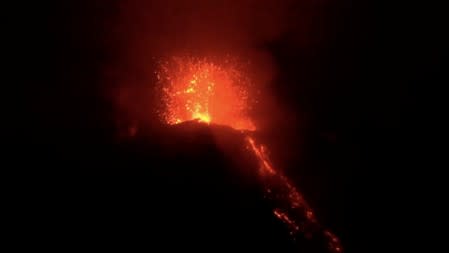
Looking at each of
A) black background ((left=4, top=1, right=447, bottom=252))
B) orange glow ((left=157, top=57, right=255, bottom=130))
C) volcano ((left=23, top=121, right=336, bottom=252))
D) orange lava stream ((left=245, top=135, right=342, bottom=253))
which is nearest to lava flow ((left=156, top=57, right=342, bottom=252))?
orange glow ((left=157, top=57, right=255, bottom=130))

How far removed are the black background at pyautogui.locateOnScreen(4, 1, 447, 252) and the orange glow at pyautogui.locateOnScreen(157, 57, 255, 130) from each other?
82cm

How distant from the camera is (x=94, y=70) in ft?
27.9

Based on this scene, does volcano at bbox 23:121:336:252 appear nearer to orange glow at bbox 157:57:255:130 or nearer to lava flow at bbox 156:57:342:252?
lava flow at bbox 156:57:342:252

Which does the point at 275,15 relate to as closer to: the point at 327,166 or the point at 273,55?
the point at 273,55

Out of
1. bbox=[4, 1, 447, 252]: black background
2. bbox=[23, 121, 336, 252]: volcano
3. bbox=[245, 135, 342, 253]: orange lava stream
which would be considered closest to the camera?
bbox=[23, 121, 336, 252]: volcano

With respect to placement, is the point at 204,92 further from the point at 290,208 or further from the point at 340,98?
the point at 290,208

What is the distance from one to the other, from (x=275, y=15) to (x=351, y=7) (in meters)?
1.43

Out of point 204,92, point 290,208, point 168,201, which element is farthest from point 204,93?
point 168,201

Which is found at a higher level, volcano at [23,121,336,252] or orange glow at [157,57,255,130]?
orange glow at [157,57,255,130]

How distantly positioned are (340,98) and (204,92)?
258 cm

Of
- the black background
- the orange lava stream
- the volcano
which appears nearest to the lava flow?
the black background

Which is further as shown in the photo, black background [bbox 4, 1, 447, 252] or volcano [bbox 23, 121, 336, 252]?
black background [bbox 4, 1, 447, 252]

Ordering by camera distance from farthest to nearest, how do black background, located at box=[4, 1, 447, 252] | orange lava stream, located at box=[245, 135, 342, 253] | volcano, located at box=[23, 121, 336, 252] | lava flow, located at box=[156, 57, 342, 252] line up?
Result: lava flow, located at box=[156, 57, 342, 252] < black background, located at box=[4, 1, 447, 252] < orange lava stream, located at box=[245, 135, 342, 253] < volcano, located at box=[23, 121, 336, 252]

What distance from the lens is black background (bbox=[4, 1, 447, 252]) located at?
7.91 meters
